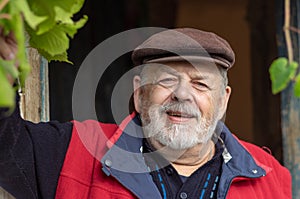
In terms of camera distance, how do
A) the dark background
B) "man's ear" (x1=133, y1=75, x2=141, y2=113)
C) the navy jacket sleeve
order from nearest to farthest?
1. the navy jacket sleeve
2. "man's ear" (x1=133, y1=75, x2=141, y2=113)
3. the dark background

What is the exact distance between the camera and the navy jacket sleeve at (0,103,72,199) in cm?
180

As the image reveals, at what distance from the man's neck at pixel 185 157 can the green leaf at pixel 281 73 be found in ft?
3.57

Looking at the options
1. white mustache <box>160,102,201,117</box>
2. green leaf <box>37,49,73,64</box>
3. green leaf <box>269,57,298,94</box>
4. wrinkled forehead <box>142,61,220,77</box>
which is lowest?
white mustache <box>160,102,201,117</box>

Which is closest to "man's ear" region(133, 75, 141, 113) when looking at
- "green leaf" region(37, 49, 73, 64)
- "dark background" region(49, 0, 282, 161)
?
"green leaf" region(37, 49, 73, 64)

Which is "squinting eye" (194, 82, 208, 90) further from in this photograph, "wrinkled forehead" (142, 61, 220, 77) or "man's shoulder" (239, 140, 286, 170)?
"man's shoulder" (239, 140, 286, 170)

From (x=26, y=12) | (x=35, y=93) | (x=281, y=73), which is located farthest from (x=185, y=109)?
(x=26, y=12)

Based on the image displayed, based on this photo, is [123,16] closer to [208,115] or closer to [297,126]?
[297,126]

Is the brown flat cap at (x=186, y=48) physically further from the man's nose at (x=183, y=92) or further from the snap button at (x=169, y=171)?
the snap button at (x=169, y=171)

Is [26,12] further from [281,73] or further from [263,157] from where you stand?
[263,157]

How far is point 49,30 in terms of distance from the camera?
1.21 meters

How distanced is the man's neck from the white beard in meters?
0.02

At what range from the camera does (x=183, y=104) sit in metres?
2.25

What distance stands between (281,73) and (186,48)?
3.42 ft

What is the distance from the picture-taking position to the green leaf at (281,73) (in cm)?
121
